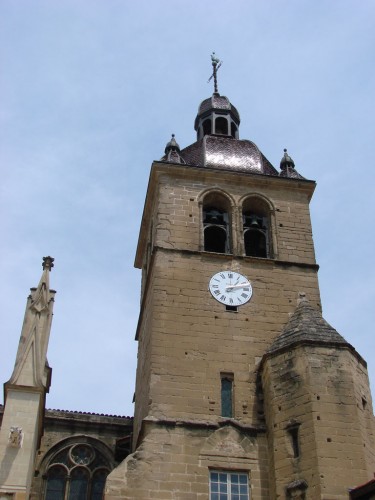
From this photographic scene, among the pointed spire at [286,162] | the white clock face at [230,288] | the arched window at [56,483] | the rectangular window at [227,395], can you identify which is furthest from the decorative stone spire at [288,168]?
the arched window at [56,483]

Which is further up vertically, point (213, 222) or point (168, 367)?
→ point (213, 222)

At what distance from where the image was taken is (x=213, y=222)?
2155 centimetres

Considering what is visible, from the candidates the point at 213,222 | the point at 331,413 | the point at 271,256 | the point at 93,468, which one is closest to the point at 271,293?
the point at 271,256

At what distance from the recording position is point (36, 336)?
1634 centimetres

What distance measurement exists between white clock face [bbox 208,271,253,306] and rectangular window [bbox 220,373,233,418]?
6.97 feet

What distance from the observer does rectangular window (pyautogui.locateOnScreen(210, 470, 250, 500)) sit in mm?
15336

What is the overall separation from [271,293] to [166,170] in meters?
5.04

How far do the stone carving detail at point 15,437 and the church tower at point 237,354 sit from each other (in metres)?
1.91

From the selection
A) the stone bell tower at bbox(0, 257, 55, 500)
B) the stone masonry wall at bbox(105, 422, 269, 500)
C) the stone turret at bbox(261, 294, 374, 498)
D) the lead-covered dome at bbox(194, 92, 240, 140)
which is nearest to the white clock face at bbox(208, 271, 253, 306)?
the stone turret at bbox(261, 294, 374, 498)

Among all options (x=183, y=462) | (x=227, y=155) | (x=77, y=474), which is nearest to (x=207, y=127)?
(x=227, y=155)

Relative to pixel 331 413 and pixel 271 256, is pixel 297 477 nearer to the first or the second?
pixel 331 413

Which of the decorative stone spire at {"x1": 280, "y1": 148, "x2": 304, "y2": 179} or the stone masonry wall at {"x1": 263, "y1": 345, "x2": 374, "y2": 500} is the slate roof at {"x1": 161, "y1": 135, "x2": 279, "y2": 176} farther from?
the stone masonry wall at {"x1": 263, "y1": 345, "x2": 374, "y2": 500}

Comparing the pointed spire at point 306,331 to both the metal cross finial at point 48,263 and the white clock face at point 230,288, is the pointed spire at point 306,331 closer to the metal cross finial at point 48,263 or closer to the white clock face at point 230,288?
the white clock face at point 230,288

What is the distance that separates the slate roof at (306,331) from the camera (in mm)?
16672
